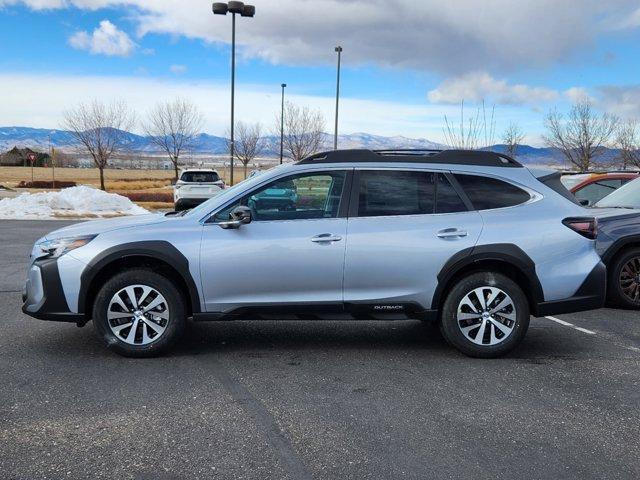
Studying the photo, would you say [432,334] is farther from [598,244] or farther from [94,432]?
[94,432]

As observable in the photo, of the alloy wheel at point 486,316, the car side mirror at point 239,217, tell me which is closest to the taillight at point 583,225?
the alloy wheel at point 486,316

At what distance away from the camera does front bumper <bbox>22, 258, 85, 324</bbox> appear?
5238 mm

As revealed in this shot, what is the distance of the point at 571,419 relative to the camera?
4.17 m

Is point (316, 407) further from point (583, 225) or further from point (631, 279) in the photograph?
point (631, 279)

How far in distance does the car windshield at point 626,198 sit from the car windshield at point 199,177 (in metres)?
13.2

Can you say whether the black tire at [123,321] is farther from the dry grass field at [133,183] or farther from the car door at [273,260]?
the dry grass field at [133,183]

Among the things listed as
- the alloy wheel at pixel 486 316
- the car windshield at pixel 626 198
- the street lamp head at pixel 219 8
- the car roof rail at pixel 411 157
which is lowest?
the alloy wheel at pixel 486 316

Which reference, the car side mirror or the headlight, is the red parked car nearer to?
the car side mirror

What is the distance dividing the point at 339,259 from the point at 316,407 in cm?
140

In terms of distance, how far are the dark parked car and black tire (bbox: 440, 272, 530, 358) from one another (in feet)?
8.93

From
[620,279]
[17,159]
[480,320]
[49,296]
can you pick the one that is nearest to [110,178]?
[17,159]

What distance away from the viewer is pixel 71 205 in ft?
74.2

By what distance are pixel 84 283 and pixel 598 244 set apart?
5.86 meters

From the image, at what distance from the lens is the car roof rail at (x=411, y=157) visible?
5.64 m
